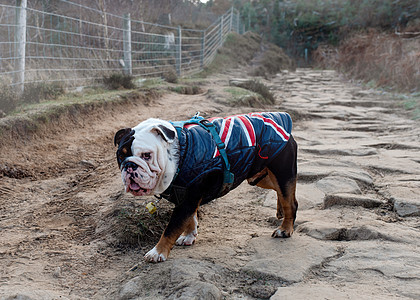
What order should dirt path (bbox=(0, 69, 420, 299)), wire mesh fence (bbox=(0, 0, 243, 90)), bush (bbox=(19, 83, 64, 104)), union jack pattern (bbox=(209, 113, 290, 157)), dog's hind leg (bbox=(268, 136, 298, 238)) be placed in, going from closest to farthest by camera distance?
dirt path (bbox=(0, 69, 420, 299)) < union jack pattern (bbox=(209, 113, 290, 157)) < dog's hind leg (bbox=(268, 136, 298, 238)) < bush (bbox=(19, 83, 64, 104)) < wire mesh fence (bbox=(0, 0, 243, 90))

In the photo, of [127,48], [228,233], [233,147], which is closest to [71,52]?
[127,48]

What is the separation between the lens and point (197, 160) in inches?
102

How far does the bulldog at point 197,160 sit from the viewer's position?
2441 mm

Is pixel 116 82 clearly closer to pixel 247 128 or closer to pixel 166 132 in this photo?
pixel 247 128

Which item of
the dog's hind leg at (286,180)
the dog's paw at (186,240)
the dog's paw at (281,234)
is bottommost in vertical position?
the dog's paw at (186,240)

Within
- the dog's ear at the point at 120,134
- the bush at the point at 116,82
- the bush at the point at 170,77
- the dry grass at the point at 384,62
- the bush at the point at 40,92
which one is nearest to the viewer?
the dog's ear at the point at 120,134

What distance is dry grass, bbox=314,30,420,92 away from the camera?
33.8 ft

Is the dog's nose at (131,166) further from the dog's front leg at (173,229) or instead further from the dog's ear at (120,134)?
the dog's front leg at (173,229)

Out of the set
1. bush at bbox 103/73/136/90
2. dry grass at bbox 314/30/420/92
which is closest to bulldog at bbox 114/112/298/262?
bush at bbox 103/73/136/90

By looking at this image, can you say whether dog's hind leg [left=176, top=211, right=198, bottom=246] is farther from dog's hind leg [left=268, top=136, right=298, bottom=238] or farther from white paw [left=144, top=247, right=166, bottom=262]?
dog's hind leg [left=268, top=136, right=298, bottom=238]

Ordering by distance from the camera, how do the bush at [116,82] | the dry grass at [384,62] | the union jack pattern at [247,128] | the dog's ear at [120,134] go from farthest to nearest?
the dry grass at [384,62] → the bush at [116,82] → the union jack pattern at [247,128] → the dog's ear at [120,134]

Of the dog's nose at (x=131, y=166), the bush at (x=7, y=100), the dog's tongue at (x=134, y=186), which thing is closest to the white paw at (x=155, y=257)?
the dog's tongue at (x=134, y=186)

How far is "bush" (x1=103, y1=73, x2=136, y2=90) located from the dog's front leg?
21.6 feet

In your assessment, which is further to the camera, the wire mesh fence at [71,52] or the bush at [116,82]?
the bush at [116,82]
